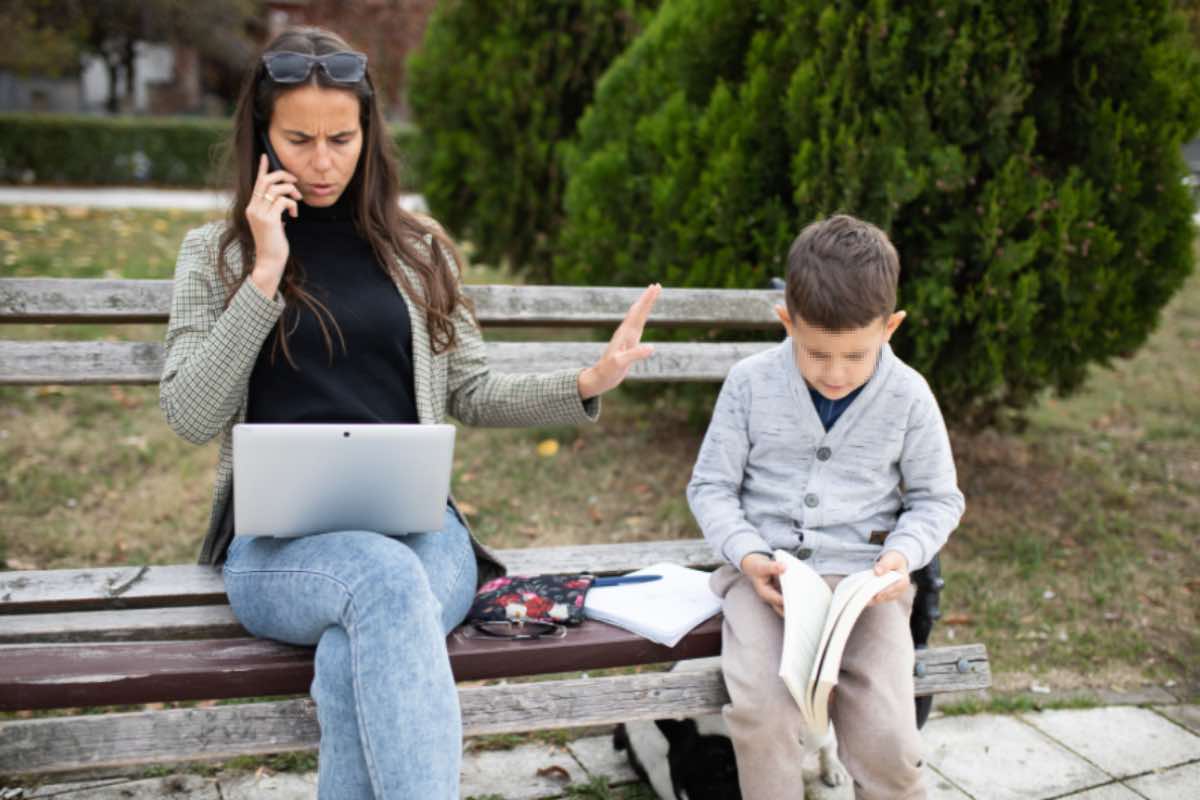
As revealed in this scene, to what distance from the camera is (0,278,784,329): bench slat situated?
→ 9.25 feet

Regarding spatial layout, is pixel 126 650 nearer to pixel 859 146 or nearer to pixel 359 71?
pixel 359 71

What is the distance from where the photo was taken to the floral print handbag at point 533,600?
249 centimetres

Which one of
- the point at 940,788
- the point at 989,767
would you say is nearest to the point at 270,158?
the point at 940,788

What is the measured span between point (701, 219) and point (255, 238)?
88.9 inches

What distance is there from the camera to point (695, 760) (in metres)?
2.74

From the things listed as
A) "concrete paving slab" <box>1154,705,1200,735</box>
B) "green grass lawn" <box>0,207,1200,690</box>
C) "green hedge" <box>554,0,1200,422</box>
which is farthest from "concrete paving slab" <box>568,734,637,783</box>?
"green hedge" <box>554,0,1200,422</box>

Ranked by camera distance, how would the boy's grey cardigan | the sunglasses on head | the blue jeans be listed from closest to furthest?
the blue jeans
the sunglasses on head
the boy's grey cardigan

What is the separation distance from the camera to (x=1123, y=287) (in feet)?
14.3

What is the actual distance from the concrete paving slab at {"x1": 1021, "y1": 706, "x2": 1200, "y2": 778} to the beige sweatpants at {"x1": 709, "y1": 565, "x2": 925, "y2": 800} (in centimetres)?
114

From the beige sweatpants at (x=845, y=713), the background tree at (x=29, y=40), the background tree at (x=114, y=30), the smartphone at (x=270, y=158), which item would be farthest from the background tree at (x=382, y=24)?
the beige sweatpants at (x=845, y=713)

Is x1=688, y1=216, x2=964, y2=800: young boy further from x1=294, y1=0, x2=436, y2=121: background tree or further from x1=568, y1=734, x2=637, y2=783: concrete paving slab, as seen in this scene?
x1=294, y1=0, x2=436, y2=121: background tree

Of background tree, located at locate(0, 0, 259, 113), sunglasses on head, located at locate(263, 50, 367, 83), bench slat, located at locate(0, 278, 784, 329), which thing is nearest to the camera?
sunglasses on head, located at locate(263, 50, 367, 83)

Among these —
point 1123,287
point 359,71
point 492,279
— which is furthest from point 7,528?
point 492,279

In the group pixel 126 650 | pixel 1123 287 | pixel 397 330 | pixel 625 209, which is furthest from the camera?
pixel 625 209
